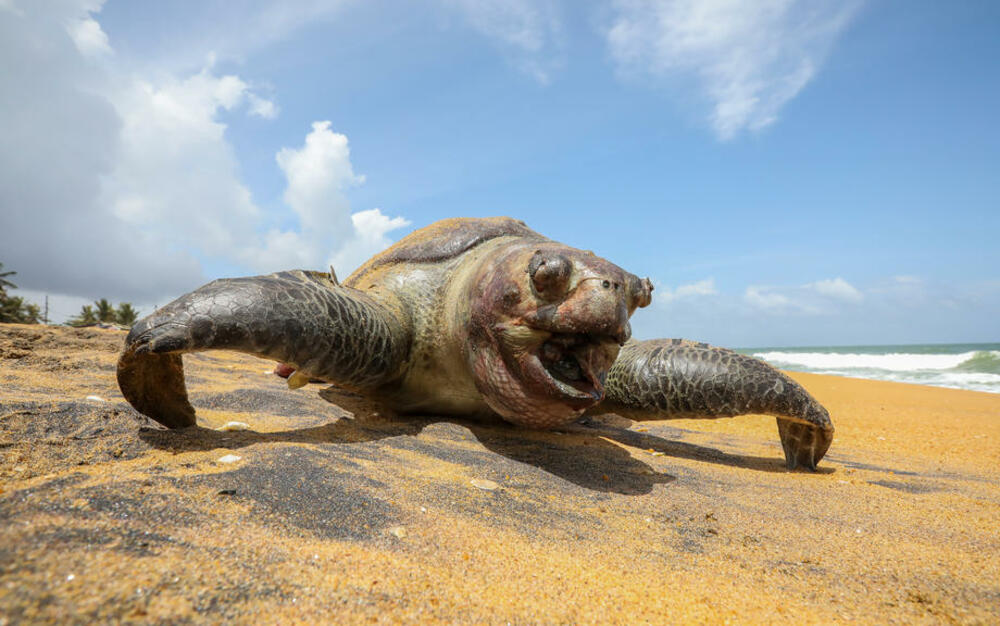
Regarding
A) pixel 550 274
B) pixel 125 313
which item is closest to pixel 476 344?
pixel 550 274

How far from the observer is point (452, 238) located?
12.2 feet

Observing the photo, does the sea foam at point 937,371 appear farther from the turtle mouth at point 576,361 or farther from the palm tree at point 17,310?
the palm tree at point 17,310

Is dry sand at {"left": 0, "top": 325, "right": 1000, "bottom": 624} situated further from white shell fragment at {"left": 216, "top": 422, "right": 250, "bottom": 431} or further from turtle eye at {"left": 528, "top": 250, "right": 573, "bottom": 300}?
turtle eye at {"left": 528, "top": 250, "right": 573, "bottom": 300}

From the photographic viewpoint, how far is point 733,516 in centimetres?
203

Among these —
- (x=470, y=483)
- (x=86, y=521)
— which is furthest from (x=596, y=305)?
(x=86, y=521)

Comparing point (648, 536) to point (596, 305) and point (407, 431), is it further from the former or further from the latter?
point (407, 431)

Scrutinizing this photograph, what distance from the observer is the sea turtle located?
2123 mm

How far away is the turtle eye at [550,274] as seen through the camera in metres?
2.23

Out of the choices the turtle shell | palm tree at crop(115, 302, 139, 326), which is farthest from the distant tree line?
the turtle shell

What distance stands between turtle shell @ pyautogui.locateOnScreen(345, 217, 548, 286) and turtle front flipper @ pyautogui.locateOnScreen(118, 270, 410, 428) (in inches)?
33.7

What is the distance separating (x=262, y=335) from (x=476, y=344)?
1.08 m

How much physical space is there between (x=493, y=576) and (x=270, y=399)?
2476 millimetres

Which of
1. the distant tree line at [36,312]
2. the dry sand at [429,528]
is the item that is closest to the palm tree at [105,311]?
the distant tree line at [36,312]

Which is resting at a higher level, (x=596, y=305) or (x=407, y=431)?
(x=596, y=305)
